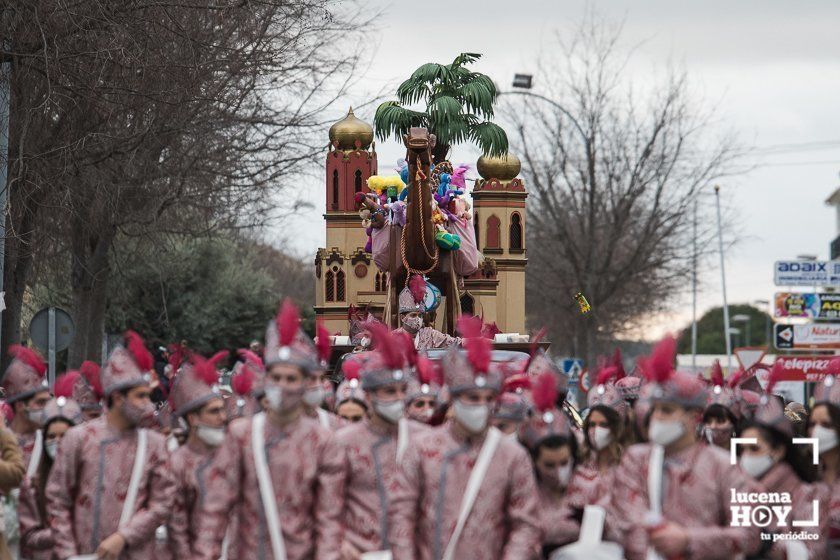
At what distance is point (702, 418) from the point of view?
11602 millimetres

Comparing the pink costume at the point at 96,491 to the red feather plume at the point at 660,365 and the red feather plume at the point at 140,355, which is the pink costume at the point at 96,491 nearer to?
the red feather plume at the point at 140,355

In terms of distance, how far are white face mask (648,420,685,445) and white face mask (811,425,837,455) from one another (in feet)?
5.34

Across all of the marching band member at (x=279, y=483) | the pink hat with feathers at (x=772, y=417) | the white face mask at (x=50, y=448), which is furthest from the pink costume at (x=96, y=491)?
the pink hat with feathers at (x=772, y=417)

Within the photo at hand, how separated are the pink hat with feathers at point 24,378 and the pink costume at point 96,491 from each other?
5.48 ft

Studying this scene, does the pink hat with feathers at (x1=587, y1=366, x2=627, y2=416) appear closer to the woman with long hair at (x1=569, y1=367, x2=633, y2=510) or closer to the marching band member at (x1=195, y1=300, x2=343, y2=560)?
the woman with long hair at (x1=569, y1=367, x2=633, y2=510)

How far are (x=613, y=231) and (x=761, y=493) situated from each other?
105 ft

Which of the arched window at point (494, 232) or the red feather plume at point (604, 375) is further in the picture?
the arched window at point (494, 232)

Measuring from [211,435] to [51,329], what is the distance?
11.1 m

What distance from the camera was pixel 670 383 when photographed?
8.12m

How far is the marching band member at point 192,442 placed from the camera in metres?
9.02

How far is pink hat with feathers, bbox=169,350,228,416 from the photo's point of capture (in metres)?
9.16

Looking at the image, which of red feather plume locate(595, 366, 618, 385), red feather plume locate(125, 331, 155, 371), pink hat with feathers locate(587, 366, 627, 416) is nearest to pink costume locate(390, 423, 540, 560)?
red feather plume locate(125, 331, 155, 371)

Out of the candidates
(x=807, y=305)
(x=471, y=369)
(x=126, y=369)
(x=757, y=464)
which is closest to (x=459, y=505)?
(x=471, y=369)

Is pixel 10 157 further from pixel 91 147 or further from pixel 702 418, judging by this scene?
pixel 702 418
